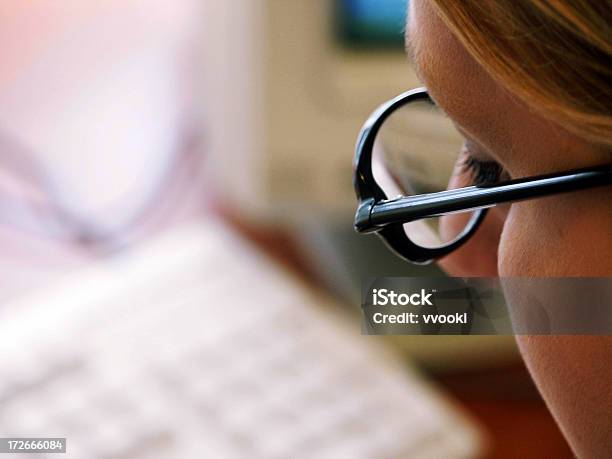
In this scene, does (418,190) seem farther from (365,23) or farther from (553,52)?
(365,23)

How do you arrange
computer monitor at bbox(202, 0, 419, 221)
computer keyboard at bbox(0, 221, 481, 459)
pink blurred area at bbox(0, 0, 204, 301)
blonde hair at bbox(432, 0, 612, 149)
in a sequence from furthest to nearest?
pink blurred area at bbox(0, 0, 204, 301) < computer monitor at bbox(202, 0, 419, 221) < computer keyboard at bbox(0, 221, 481, 459) < blonde hair at bbox(432, 0, 612, 149)

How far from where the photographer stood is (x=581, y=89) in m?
0.29

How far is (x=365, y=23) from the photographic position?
72 centimetres

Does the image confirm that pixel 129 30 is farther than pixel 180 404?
Yes

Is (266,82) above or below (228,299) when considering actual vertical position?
above

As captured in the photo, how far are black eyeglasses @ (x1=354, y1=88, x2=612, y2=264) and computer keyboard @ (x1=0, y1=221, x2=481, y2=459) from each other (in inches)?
8.1

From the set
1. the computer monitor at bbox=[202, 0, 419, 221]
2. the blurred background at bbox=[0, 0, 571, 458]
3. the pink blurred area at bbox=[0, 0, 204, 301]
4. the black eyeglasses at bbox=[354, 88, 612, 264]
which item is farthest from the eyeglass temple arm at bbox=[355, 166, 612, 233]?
the pink blurred area at bbox=[0, 0, 204, 301]

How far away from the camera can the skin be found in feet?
1.05

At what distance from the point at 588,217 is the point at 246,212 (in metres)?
0.58

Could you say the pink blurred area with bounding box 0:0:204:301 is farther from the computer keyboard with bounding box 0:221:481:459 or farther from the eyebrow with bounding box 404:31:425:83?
the eyebrow with bounding box 404:31:425:83

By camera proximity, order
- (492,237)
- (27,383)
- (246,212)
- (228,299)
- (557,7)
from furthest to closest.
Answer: (246,212)
(228,299)
(27,383)
(492,237)
(557,7)

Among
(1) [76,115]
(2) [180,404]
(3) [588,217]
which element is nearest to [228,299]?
(2) [180,404]

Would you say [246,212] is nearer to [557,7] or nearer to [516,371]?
[516,371]

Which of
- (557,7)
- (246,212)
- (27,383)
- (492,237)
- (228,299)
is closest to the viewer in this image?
(557,7)
